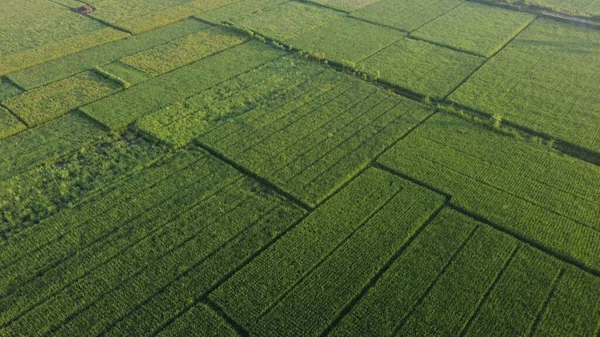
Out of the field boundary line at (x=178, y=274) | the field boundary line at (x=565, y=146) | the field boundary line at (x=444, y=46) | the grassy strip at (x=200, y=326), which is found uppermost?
the field boundary line at (x=444, y=46)

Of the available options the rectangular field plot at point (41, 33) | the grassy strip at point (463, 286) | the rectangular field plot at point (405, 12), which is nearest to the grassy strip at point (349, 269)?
the grassy strip at point (463, 286)

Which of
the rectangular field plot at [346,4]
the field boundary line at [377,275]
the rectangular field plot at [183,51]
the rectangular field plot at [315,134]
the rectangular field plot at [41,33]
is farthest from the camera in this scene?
the rectangular field plot at [346,4]

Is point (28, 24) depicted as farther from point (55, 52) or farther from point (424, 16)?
point (424, 16)

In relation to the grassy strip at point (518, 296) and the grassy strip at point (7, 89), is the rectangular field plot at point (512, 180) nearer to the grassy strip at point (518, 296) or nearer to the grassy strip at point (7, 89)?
the grassy strip at point (518, 296)

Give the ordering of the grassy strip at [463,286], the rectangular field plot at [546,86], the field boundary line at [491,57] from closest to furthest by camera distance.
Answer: the grassy strip at [463,286] → the rectangular field plot at [546,86] → the field boundary line at [491,57]

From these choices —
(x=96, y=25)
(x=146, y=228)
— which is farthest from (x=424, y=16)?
(x=146, y=228)

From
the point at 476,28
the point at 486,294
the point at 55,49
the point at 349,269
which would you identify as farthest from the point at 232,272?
the point at 476,28
